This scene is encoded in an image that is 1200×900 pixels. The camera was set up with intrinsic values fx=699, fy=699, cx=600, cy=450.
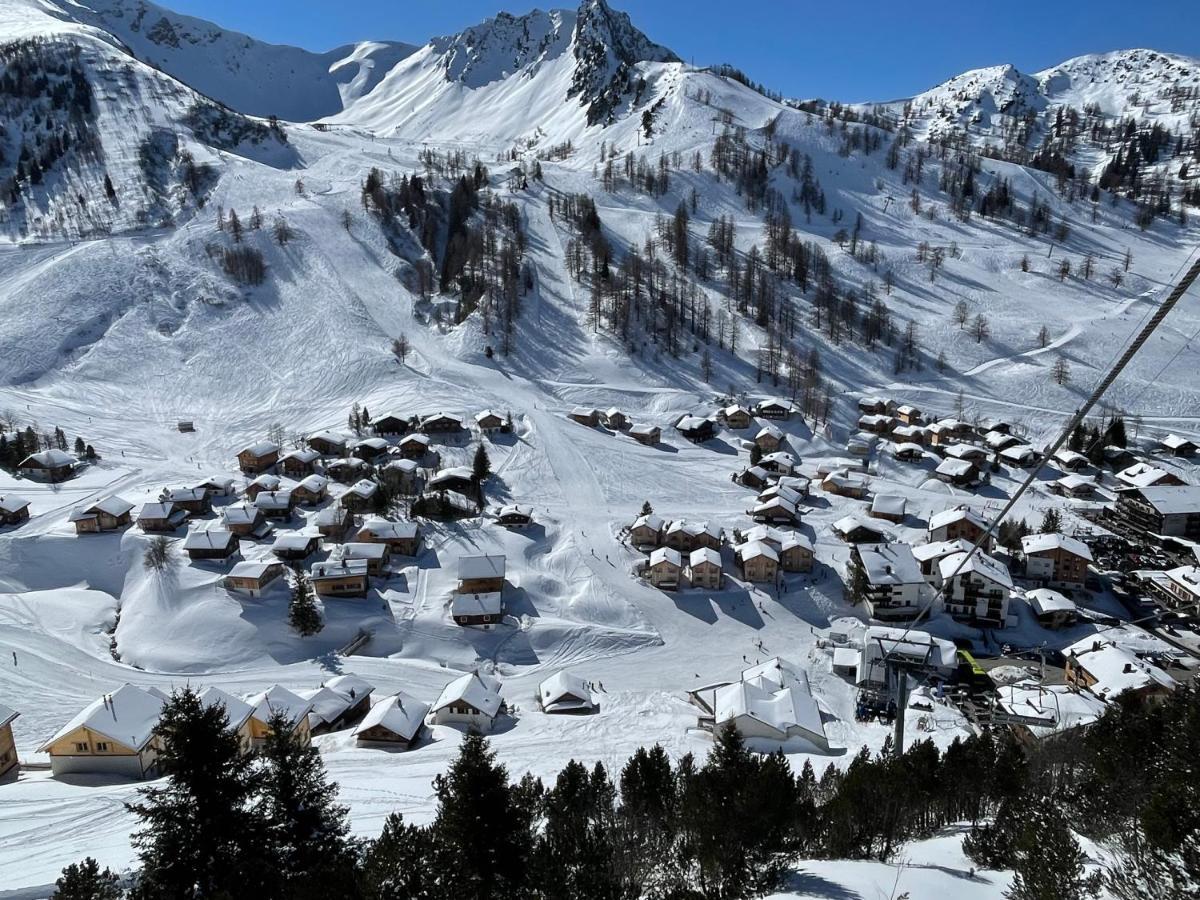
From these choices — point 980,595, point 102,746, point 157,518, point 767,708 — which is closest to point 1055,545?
point 980,595

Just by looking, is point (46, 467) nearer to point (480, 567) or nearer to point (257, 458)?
point (257, 458)

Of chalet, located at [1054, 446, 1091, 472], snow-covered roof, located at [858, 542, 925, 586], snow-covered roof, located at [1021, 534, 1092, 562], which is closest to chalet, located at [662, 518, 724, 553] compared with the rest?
snow-covered roof, located at [858, 542, 925, 586]

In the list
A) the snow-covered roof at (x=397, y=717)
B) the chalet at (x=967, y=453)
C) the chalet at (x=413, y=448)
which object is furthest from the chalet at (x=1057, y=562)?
the chalet at (x=413, y=448)

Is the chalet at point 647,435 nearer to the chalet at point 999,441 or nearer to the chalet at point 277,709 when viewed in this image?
the chalet at point 999,441

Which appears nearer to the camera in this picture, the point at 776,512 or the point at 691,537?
the point at 691,537

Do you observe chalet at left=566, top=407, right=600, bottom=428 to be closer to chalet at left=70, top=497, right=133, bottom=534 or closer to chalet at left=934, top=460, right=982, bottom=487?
chalet at left=934, top=460, right=982, bottom=487

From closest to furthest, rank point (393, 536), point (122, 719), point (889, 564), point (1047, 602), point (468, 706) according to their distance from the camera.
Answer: point (122, 719)
point (468, 706)
point (1047, 602)
point (889, 564)
point (393, 536)
